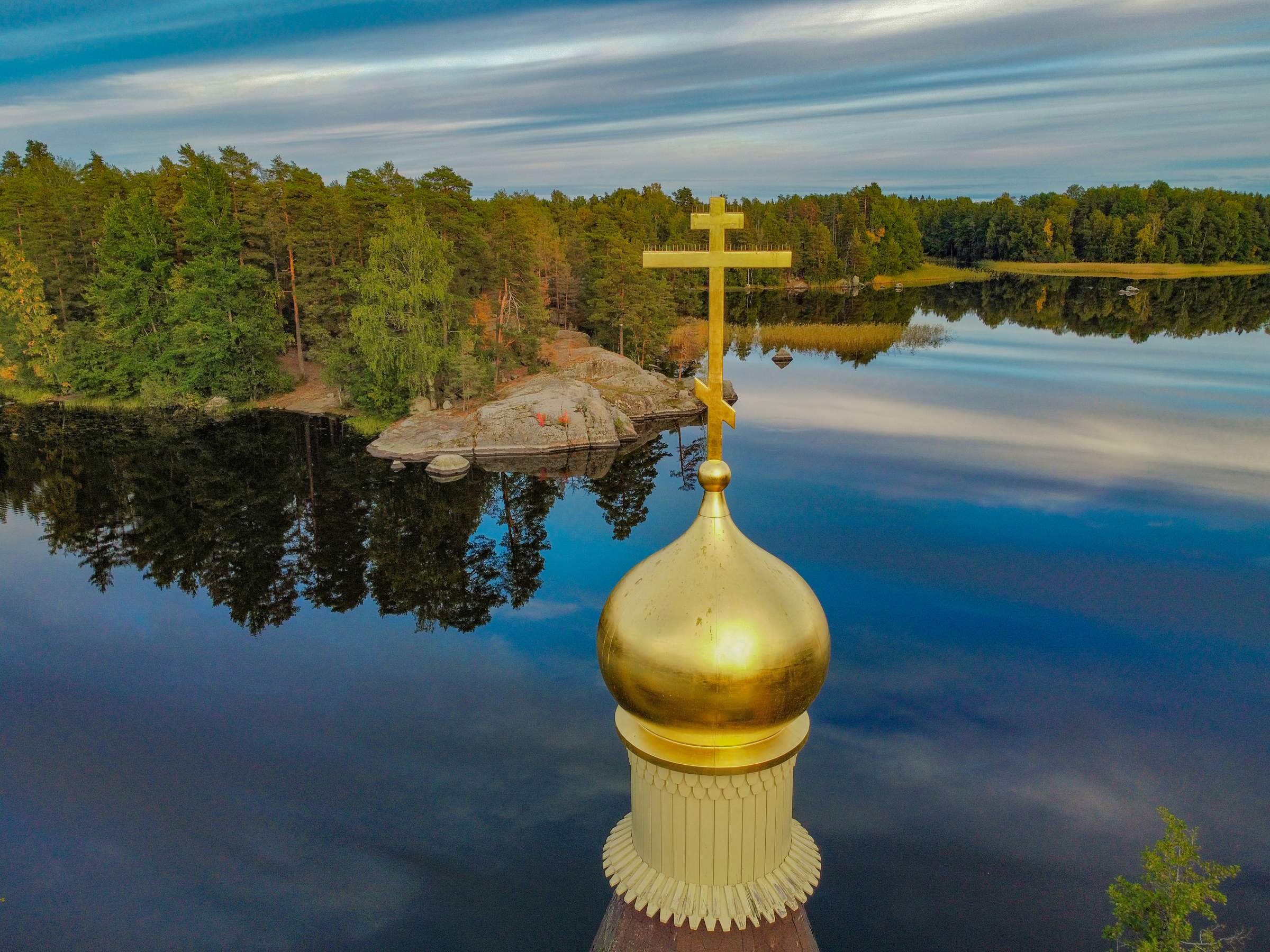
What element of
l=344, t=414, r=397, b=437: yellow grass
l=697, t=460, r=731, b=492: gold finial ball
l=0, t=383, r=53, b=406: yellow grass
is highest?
l=697, t=460, r=731, b=492: gold finial ball

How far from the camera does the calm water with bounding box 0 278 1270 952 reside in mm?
17203

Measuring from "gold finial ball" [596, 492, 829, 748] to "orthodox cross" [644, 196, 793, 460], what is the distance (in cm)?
30

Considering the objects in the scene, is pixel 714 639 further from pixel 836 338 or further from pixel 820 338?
pixel 836 338

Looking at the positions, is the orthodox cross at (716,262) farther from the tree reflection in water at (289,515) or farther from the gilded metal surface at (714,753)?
the tree reflection in water at (289,515)

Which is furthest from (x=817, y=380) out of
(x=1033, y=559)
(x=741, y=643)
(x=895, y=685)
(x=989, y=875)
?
(x=741, y=643)

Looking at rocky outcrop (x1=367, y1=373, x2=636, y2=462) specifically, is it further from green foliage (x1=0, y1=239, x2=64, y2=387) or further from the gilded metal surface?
the gilded metal surface

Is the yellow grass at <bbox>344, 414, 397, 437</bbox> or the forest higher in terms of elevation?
the forest

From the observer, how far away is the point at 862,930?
16.3 meters

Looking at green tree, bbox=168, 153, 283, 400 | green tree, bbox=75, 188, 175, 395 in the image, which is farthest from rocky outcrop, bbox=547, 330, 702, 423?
green tree, bbox=75, 188, 175, 395

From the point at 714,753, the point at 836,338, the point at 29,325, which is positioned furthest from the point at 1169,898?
the point at 836,338

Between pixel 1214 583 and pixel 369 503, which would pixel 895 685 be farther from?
pixel 369 503

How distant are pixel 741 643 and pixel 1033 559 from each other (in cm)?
3101

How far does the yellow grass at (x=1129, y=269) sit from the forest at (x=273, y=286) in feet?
375

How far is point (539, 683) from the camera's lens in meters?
24.5
